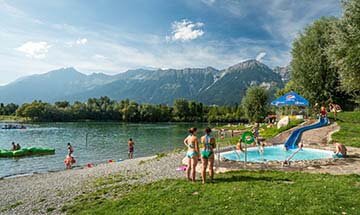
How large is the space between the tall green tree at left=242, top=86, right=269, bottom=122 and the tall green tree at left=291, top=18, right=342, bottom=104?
3171cm

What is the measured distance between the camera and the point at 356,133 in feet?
94.1

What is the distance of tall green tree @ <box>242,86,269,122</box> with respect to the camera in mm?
80019

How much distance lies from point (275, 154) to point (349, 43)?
→ 1026 centimetres

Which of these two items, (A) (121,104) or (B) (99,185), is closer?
(B) (99,185)

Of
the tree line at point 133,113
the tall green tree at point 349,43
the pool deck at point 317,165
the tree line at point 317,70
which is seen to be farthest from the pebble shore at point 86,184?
the tree line at point 133,113

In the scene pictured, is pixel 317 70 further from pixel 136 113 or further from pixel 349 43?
pixel 136 113

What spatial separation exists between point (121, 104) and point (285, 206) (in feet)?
602

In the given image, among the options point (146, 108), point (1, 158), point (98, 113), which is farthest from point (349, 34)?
point (98, 113)

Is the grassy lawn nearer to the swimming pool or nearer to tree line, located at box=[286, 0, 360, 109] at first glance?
the swimming pool

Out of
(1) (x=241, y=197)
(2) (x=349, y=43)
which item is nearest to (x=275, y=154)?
(2) (x=349, y=43)

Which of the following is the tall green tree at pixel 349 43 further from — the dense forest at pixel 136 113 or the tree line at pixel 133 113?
the dense forest at pixel 136 113

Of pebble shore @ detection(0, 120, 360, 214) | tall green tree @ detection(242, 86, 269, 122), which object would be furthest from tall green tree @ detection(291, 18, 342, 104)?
tall green tree @ detection(242, 86, 269, 122)

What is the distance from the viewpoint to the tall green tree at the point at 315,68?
4378cm

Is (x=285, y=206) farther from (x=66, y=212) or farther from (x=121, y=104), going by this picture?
(x=121, y=104)
